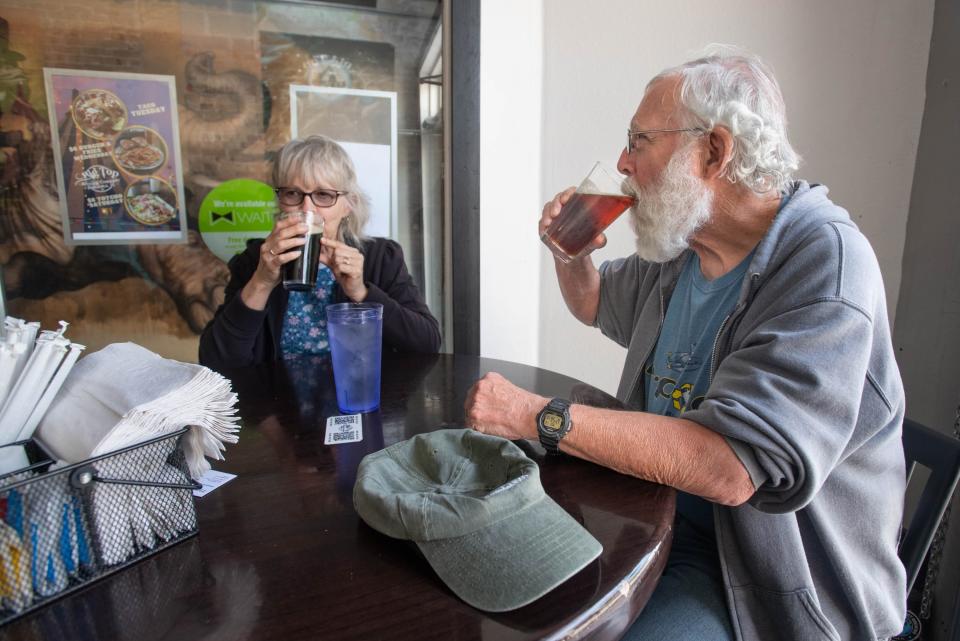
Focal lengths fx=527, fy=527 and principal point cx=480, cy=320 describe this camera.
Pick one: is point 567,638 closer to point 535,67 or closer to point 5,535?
point 5,535

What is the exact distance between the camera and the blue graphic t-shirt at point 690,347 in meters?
1.05

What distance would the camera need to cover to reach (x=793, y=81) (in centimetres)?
210

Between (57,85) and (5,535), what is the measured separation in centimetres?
196

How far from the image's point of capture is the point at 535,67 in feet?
6.54

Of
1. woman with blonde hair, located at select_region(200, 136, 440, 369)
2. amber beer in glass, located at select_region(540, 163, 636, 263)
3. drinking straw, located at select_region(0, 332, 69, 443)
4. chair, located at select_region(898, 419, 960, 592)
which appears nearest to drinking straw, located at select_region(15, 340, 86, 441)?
drinking straw, located at select_region(0, 332, 69, 443)

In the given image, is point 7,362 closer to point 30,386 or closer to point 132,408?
point 30,386

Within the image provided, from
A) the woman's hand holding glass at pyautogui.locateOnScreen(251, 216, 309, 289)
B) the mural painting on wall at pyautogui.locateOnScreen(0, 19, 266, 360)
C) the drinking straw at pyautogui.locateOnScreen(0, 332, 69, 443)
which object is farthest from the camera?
the mural painting on wall at pyautogui.locateOnScreen(0, 19, 266, 360)

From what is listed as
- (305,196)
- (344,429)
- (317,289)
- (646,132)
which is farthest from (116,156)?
(646,132)

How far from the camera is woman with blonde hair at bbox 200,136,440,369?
149 centimetres

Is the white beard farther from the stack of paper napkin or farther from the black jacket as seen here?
the stack of paper napkin

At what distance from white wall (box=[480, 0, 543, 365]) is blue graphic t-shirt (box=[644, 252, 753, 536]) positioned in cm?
91

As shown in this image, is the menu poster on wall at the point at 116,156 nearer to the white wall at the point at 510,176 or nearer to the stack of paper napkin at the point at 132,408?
the white wall at the point at 510,176

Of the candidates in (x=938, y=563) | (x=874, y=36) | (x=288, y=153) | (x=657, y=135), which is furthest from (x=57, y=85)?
(x=938, y=563)

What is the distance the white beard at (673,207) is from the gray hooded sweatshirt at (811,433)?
164mm
